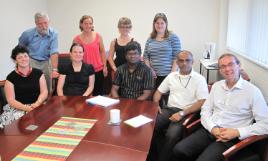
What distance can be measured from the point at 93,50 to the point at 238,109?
198cm

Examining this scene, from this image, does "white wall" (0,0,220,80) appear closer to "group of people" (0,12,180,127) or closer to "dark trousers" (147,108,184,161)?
"group of people" (0,12,180,127)

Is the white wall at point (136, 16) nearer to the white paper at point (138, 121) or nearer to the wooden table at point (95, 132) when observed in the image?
the wooden table at point (95, 132)

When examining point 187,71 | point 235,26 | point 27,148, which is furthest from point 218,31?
point 27,148

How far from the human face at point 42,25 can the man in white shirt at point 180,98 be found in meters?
1.63

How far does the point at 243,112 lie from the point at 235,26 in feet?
8.05

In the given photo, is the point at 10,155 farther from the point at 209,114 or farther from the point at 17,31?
the point at 17,31

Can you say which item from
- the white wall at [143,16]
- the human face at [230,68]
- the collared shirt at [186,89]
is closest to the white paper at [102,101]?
the collared shirt at [186,89]

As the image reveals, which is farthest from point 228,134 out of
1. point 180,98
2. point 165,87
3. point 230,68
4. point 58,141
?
point 58,141

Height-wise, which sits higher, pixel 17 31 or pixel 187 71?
pixel 17 31

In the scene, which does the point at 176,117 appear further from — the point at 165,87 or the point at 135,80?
the point at 135,80

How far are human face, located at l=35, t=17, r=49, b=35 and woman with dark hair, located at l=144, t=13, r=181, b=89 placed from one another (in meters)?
1.27

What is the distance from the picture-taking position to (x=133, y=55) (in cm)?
298

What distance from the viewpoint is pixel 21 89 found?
111 inches

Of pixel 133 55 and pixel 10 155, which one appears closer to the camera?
pixel 10 155
